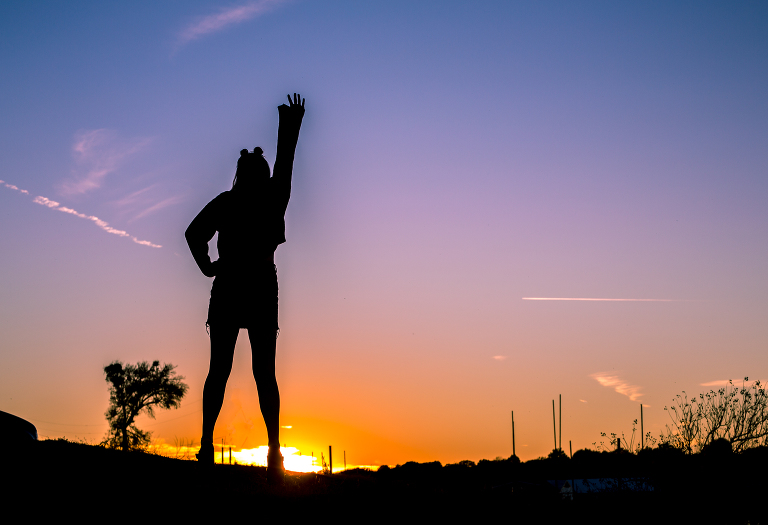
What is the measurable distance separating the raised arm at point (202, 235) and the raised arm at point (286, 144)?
0.63 m

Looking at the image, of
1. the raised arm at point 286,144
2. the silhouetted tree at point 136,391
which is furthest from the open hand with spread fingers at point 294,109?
the silhouetted tree at point 136,391

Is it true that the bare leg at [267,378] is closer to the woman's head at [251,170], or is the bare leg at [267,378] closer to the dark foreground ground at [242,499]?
the dark foreground ground at [242,499]

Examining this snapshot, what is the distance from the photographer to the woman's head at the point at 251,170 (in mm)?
5441

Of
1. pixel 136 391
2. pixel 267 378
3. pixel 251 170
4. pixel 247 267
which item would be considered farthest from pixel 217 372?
pixel 136 391

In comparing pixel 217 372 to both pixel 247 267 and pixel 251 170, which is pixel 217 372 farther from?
pixel 251 170

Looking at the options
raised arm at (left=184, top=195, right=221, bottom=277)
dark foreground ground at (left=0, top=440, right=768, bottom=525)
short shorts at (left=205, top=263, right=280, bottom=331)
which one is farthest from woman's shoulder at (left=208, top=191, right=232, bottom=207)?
dark foreground ground at (left=0, top=440, right=768, bottom=525)

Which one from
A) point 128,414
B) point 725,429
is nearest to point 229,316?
point 725,429

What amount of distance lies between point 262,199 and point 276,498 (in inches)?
98.6

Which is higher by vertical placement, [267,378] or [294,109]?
[294,109]

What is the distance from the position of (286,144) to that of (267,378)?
2.11 metres

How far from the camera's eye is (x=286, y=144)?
18.2 ft

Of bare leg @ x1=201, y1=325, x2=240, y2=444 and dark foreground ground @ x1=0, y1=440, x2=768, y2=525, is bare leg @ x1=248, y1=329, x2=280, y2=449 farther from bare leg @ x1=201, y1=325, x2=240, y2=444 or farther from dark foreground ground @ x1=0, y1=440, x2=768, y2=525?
→ dark foreground ground @ x1=0, y1=440, x2=768, y2=525

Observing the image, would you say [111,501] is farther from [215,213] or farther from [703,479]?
[703,479]

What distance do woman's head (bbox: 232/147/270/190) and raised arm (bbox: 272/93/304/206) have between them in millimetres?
106
